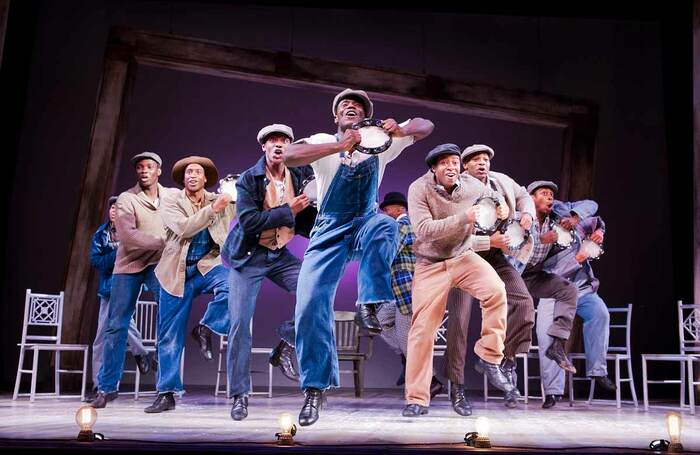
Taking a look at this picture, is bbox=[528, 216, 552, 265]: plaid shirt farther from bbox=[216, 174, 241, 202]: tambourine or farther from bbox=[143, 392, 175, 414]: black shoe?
bbox=[143, 392, 175, 414]: black shoe

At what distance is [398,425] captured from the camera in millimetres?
3961

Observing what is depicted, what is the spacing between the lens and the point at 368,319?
12.1ft

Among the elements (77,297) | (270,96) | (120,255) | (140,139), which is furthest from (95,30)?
(120,255)

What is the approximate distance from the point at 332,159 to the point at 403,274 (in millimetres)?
2130

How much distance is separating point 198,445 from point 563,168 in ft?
21.6

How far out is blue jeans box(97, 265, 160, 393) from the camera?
5.10 meters

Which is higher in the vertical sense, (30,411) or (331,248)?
(331,248)

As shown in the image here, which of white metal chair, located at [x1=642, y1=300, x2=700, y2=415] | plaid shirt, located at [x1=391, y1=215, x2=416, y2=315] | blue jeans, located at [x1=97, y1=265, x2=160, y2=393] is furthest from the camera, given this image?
white metal chair, located at [x1=642, y1=300, x2=700, y2=415]

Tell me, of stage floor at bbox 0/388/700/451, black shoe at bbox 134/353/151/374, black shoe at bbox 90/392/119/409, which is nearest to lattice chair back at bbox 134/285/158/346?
black shoe at bbox 134/353/151/374

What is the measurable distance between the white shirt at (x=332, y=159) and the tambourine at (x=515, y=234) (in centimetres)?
139

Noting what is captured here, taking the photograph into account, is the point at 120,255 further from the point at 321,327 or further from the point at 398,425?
the point at 398,425

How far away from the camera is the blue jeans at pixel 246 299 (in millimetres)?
4258

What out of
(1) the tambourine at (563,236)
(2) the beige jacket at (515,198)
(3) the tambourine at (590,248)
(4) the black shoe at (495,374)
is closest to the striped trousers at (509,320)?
(2) the beige jacket at (515,198)

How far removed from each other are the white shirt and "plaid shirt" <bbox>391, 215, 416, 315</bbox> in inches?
76.4
